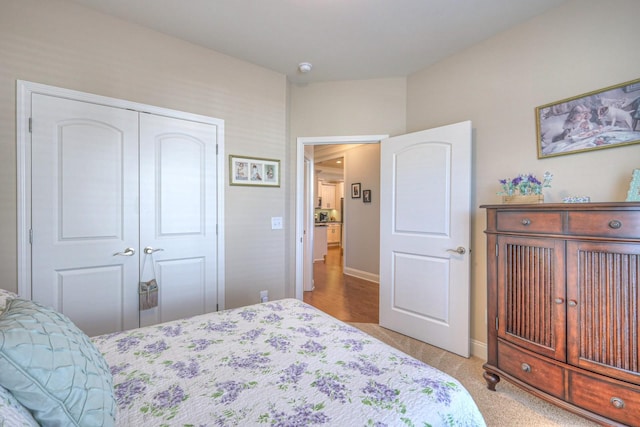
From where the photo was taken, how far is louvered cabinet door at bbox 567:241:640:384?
55.3 inches

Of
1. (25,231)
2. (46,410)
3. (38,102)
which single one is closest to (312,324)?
(46,410)

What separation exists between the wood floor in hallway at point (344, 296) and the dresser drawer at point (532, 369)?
153cm

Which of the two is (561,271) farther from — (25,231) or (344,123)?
(25,231)

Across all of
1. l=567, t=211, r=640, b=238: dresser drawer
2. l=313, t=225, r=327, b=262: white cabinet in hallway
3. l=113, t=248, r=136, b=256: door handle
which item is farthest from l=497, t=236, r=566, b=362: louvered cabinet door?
l=313, t=225, r=327, b=262: white cabinet in hallway

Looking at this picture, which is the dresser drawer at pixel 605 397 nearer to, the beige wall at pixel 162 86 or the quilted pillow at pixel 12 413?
the quilted pillow at pixel 12 413

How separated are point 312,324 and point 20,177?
6.82 feet

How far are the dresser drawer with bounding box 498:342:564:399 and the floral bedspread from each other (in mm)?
1037

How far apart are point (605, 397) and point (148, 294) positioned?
2.91 metres

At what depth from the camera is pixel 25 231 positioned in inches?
74.8

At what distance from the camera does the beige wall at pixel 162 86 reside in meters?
1.87

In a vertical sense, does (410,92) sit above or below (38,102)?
above

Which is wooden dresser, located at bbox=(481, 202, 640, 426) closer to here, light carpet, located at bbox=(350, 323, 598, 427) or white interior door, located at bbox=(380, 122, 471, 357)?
light carpet, located at bbox=(350, 323, 598, 427)

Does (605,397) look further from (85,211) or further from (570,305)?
(85,211)

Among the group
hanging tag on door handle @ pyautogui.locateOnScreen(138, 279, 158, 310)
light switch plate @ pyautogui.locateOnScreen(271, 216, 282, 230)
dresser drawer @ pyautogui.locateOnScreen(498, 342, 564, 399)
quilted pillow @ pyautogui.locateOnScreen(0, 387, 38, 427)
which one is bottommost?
dresser drawer @ pyautogui.locateOnScreen(498, 342, 564, 399)
